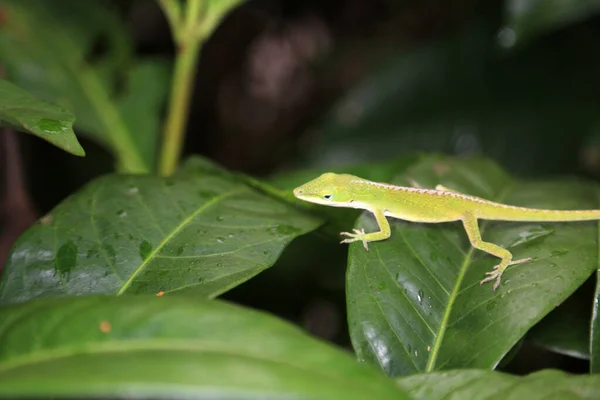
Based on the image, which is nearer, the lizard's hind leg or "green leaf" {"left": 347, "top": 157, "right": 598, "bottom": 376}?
"green leaf" {"left": 347, "top": 157, "right": 598, "bottom": 376}

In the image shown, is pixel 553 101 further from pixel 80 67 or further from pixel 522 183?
pixel 80 67

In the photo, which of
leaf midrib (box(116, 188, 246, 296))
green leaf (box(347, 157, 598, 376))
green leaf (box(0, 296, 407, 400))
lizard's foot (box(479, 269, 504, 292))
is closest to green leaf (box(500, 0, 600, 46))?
green leaf (box(347, 157, 598, 376))

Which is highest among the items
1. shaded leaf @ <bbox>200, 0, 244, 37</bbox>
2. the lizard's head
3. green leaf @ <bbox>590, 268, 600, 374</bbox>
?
shaded leaf @ <bbox>200, 0, 244, 37</bbox>

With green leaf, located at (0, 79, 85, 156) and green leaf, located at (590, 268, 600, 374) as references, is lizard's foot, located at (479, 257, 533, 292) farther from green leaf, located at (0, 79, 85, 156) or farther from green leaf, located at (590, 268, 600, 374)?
green leaf, located at (0, 79, 85, 156)

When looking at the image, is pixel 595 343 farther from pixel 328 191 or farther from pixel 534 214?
pixel 328 191

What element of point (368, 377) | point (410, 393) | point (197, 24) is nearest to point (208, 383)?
point (368, 377)

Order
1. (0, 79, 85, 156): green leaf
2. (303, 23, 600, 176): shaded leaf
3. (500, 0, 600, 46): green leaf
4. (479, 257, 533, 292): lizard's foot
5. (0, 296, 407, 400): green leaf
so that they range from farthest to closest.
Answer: (303, 23, 600, 176): shaded leaf < (500, 0, 600, 46): green leaf < (479, 257, 533, 292): lizard's foot < (0, 79, 85, 156): green leaf < (0, 296, 407, 400): green leaf

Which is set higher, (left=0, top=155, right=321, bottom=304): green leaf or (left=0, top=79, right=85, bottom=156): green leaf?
(left=0, top=79, right=85, bottom=156): green leaf
